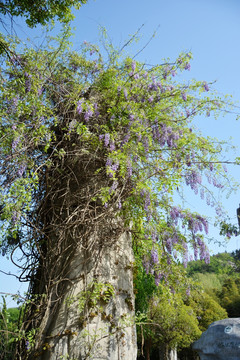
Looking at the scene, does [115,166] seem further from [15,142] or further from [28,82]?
[28,82]

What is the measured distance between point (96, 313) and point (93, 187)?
1.68m

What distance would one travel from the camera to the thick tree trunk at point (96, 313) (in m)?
3.48

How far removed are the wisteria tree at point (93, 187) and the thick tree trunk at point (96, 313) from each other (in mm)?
13

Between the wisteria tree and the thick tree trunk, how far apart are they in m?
0.01

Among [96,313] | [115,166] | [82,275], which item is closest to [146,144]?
[115,166]

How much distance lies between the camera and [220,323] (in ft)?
31.4

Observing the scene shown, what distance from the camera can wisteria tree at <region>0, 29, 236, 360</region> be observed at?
366 cm

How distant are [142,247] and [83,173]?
150 centimetres

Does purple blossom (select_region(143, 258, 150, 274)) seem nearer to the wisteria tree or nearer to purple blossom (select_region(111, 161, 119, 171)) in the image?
the wisteria tree

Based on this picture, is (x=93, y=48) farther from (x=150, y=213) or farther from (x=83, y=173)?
(x=150, y=213)

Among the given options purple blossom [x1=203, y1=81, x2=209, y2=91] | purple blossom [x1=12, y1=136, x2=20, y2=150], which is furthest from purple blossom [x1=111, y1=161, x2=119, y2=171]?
purple blossom [x1=203, y1=81, x2=209, y2=91]

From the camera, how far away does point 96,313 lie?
12.0ft

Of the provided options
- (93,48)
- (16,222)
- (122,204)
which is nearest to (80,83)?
(93,48)

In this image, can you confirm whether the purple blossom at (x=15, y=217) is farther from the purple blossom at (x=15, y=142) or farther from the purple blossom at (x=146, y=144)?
the purple blossom at (x=146, y=144)
